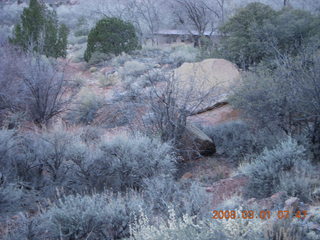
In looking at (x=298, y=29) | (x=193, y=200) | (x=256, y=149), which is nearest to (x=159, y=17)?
(x=298, y=29)

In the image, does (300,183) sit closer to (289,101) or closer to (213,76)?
(289,101)

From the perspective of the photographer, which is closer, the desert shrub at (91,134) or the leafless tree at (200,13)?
the desert shrub at (91,134)

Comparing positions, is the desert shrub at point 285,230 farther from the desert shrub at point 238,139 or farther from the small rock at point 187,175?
the desert shrub at point 238,139

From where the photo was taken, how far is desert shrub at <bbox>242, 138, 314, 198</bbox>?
5.80 metres

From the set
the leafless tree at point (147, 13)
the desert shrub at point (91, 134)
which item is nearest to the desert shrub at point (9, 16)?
the leafless tree at point (147, 13)

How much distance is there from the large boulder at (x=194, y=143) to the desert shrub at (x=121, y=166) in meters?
1.92

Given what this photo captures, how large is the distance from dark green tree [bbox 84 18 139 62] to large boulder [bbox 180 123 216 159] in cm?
1537

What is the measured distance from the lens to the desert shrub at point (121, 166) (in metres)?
6.39

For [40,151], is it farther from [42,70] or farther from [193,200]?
[42,70]

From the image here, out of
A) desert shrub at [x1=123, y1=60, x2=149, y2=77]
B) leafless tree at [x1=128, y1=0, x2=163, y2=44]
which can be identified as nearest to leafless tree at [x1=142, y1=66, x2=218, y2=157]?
desert shrub at [x1=123, y1=60, x2=149, y2=77]

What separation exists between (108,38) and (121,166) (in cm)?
1769

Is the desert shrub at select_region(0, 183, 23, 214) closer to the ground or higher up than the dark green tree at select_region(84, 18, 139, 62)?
closer to the ground

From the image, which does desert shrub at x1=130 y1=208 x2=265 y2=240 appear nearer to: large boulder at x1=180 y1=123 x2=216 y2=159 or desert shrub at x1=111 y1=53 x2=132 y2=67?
large boulder at x1=180 y1=123 x2=216 y2=159

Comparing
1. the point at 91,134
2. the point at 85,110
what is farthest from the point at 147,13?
the point at 91,134
